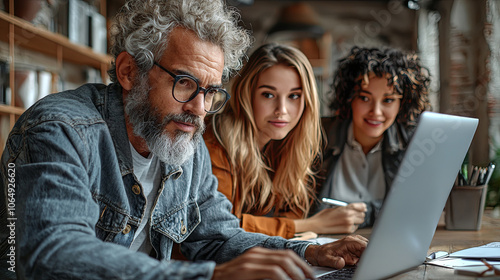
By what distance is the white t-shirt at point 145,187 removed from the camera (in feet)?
4.16

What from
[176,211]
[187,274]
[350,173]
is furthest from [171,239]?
[350,173]

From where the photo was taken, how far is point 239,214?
171 cm

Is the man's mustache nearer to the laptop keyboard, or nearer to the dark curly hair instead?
the laptop keyboard

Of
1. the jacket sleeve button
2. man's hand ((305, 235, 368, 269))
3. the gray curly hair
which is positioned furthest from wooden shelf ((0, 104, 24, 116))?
man's hand ((305, 235, 368, 269))

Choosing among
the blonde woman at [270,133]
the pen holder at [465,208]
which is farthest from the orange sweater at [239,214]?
the pen holder at [465,208]

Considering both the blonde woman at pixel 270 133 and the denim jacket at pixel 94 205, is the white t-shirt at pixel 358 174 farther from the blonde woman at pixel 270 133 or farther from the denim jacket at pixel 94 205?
the denim jacket at pixel 94 205

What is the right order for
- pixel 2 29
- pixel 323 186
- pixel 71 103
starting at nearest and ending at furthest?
pixel 71 103 < pixel 323 186 < pixel 2 29

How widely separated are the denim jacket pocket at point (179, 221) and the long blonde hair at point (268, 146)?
429mm

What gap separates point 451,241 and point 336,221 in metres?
0.41

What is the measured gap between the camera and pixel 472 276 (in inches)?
36.1

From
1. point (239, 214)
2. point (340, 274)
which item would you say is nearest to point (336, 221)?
point (239, 214)

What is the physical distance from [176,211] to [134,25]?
565 millimetres

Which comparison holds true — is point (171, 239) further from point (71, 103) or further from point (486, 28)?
point (486, 28)

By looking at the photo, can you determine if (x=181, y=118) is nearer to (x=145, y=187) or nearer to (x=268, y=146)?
(x=145, y=187)
